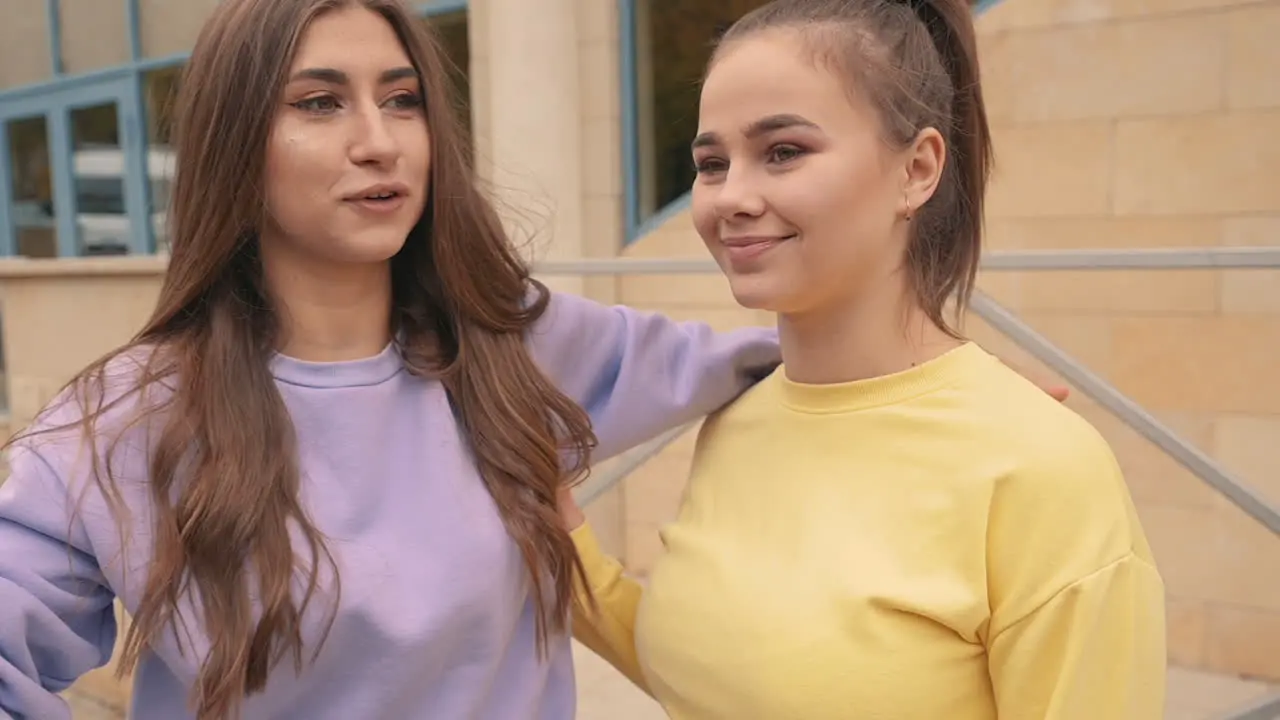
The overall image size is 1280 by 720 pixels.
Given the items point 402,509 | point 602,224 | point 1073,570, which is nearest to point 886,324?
point 1073,570

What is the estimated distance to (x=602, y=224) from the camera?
16.2 ft

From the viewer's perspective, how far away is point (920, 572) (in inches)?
46.8

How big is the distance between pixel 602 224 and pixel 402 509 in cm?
368

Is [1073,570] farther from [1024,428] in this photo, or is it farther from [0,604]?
[0,604]

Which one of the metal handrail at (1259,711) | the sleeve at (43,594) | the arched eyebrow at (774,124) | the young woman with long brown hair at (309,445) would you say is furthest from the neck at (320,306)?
the metal handrail at (1259,711)

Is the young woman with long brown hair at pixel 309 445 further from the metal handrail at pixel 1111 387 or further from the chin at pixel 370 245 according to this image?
the metal handrail at pixel 1111 387

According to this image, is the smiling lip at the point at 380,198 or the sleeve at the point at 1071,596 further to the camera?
the smiling lip at the point at 380,198

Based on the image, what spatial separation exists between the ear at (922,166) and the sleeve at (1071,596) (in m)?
0.35

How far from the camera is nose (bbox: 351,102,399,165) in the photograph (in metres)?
1.33

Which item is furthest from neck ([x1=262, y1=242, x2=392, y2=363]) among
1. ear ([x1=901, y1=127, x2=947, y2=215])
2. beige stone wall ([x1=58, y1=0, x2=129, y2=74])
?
beige stone wall ([x1=58, y1=0, x2=129, y2=74])

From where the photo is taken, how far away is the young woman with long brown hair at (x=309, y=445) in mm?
1213

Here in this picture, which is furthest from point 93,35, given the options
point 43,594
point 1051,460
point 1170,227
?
point 1051,460

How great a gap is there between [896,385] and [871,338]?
7 centimetres

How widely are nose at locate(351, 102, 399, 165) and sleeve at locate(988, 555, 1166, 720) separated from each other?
944 millimetres
